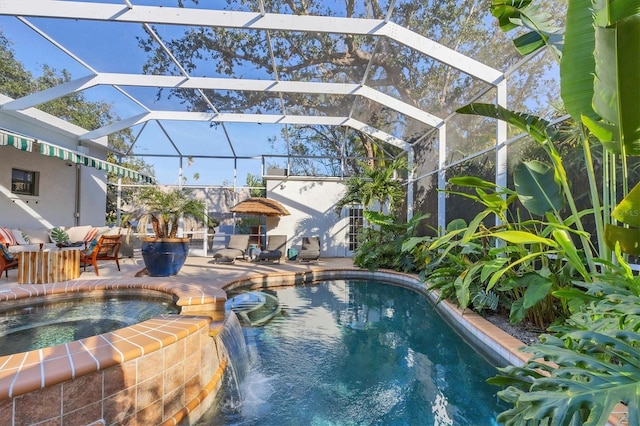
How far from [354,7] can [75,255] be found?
288 inches

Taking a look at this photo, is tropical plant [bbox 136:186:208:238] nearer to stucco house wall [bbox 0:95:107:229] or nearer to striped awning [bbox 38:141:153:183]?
striped awning [bbox 38:141:153:183]

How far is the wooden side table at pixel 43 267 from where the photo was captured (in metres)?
5.77

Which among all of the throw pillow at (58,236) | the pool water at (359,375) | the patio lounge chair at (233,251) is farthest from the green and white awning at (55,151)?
the pool water at (359,375)

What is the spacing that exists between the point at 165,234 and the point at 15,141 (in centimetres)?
421

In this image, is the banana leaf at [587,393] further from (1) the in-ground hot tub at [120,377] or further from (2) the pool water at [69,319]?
(2) the pool water at [69,319]

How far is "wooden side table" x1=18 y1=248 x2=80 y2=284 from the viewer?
18.9 ft

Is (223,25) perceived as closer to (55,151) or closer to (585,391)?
(55,151)

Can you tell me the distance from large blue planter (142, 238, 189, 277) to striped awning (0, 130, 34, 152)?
3914mm

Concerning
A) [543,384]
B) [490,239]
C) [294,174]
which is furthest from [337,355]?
[294,174]

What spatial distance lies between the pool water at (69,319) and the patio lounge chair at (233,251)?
4.97 metres

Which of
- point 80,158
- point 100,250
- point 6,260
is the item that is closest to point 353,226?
point 100,250

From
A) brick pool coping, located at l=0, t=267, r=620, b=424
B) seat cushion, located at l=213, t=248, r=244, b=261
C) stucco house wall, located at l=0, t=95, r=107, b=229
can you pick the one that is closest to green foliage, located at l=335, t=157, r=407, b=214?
brick pool coping, located at l=0, t=267, r=620, b=424

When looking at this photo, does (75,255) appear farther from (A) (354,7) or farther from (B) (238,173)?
(B) (238,173)

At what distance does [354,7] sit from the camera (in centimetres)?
623
